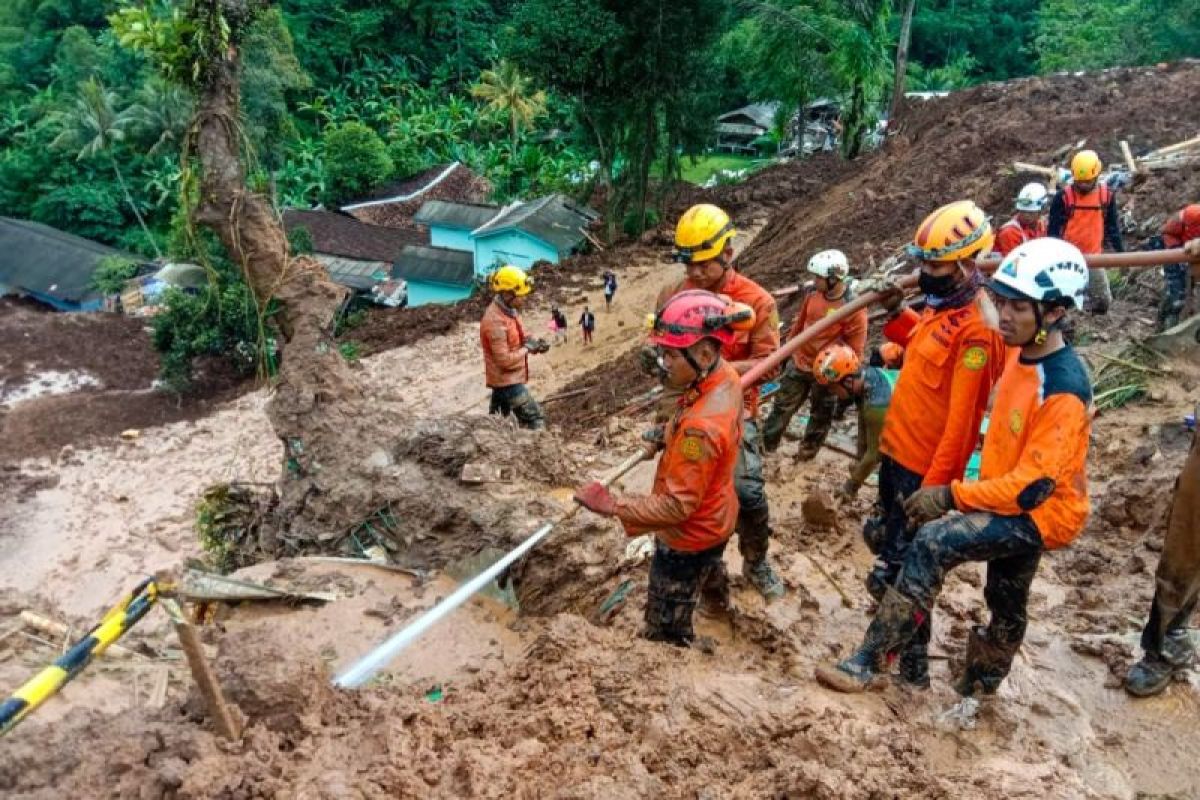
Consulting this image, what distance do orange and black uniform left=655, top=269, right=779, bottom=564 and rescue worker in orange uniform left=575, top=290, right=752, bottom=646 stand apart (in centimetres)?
66

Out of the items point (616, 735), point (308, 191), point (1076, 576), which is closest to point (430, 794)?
point (616, 735)

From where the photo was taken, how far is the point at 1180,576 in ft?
13.2

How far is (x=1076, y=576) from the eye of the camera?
5539 mm

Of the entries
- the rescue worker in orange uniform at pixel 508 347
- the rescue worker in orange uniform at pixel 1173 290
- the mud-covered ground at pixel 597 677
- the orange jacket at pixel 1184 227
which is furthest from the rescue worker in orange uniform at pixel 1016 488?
the rescue worker in orange uniform at pixel 1173 290

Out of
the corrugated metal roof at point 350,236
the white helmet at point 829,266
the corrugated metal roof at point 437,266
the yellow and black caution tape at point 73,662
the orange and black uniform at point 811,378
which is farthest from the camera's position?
the corrugated metal roof at point 350,236

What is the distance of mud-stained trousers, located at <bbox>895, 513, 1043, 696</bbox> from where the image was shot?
3.57 meters

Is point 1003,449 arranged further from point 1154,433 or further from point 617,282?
point 617,282

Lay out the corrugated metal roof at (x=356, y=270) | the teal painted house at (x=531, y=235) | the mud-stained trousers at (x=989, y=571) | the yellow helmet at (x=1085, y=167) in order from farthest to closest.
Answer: the corrugated metal roof at (x=356, y=270), the teal painted house at (x=531, y=235), the yellow helmet at (x=1085, y=167), the mud-stained trousers at (x=989, y=571)

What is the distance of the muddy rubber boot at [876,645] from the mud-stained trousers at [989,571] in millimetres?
66

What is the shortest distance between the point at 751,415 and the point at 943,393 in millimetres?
1426

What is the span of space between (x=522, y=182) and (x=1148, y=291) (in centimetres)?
3293

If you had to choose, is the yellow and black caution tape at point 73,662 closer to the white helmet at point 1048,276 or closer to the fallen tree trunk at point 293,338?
the white helmet at point 1048,276

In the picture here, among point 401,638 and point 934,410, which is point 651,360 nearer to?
point 934,410

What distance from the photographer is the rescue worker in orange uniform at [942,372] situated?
13.1 feet
